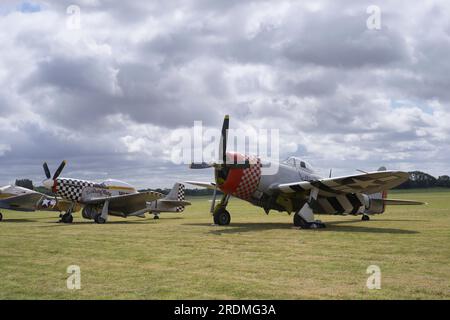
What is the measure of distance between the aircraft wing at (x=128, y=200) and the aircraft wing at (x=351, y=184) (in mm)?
8107

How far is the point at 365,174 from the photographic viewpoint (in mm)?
14578

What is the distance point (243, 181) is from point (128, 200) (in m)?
9.18

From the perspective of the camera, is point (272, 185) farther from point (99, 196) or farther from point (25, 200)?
point (25, 200)

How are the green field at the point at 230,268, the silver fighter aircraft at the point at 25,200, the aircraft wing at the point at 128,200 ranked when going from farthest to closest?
the silver fighter aircraft at the point at 25,200, the aircraft wing at the point at 128,200, the green field at the point at 230,268

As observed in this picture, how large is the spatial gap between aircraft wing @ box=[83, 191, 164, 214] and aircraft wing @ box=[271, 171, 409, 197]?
8.11 m

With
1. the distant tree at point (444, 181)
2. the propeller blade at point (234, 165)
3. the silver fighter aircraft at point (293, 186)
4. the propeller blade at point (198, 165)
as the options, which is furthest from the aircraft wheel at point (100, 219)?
the distant tree at point (444, 181)

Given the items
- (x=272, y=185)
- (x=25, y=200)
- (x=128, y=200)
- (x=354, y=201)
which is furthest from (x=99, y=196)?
(x=354, y=201)

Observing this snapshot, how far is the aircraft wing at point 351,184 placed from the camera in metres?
14.5

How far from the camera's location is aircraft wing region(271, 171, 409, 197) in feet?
47.5

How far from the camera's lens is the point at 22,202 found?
90.5 ft

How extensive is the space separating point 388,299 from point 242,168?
11009mm

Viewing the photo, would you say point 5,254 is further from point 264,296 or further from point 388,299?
point 388,299

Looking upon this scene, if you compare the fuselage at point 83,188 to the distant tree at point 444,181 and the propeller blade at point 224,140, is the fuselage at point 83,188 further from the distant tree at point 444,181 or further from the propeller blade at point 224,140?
the distant tree at point 444,181

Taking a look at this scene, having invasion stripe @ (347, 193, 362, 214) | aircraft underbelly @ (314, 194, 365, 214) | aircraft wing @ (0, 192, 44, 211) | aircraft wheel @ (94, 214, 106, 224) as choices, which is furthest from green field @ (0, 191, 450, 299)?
aircraft wing @ (0, 192, 44, 211)
